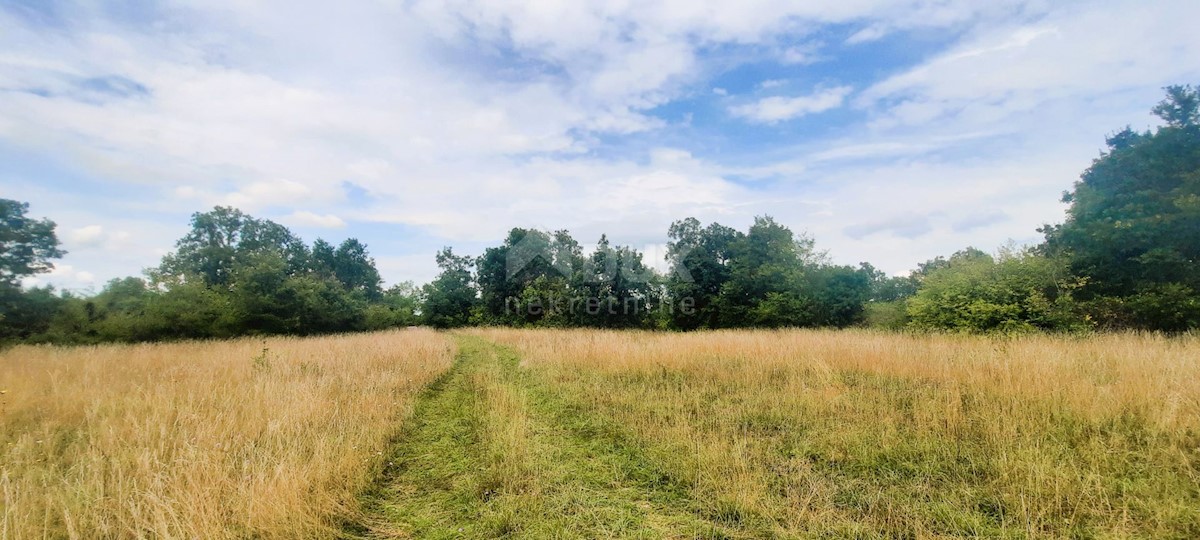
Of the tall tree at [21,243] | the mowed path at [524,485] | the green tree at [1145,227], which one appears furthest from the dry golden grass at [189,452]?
the green tree at [1145,227]

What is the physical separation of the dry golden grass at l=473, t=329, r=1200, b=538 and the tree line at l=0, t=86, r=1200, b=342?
355 inches

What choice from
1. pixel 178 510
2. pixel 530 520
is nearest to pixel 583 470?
pixel 530 520

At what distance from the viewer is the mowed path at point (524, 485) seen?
304 cm

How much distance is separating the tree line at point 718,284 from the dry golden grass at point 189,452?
55.2 ft

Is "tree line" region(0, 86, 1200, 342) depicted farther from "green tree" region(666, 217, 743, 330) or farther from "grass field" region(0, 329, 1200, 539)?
"grass field" region(0, 329, 1200, 539)

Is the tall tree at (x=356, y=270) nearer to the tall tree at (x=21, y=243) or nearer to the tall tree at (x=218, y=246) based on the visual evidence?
the tall tree at (x=218, y=246)

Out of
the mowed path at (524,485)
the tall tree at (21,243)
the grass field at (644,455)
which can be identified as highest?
the tall tree at (21,243)

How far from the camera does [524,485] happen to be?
3756 mm

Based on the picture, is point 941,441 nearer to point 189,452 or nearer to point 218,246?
point 189,452

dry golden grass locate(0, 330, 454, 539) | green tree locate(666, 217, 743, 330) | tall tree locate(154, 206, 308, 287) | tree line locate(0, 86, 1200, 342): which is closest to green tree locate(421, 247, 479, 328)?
tree line locate(0, 86, 1200, 342)

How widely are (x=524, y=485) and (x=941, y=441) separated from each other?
428 centimetres

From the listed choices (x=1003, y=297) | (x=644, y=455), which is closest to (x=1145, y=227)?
(x=1003, y=297)

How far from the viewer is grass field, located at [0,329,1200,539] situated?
292cm

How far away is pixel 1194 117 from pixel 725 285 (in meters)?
19.7
